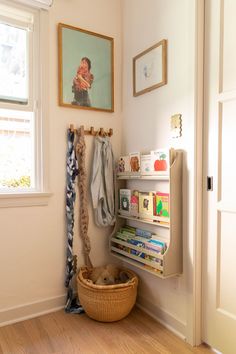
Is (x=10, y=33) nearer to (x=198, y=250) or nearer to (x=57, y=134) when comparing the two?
(x=57, y=134)

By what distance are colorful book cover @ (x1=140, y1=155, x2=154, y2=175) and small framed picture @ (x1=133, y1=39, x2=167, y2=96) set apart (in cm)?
51

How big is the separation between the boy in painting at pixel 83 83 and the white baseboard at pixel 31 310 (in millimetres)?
1544

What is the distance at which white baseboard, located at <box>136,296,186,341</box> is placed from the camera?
173cm

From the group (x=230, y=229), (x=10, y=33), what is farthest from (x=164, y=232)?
(x=10, y=33)

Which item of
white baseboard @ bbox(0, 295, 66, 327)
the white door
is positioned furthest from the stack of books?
white baseboard @ bbox(0, 295, 66, 327)

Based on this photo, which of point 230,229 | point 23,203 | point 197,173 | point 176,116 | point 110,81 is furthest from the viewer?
point 110,81

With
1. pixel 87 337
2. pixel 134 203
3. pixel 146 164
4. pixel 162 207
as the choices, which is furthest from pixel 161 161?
pixel 87 337

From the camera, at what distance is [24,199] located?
193 centimetres

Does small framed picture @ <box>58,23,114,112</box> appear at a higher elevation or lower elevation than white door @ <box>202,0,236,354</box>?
higher

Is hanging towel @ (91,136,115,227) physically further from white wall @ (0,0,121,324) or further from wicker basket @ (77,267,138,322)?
wicker basket @ (77,267,138,322)

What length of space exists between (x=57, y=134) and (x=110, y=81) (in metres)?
0.66

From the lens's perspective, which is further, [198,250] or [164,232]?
[164,232]

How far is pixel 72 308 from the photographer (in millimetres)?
2049

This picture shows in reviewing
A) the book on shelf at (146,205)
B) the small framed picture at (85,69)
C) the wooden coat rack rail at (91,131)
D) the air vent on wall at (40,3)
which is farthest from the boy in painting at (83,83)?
the book on shelf at (146,205)
